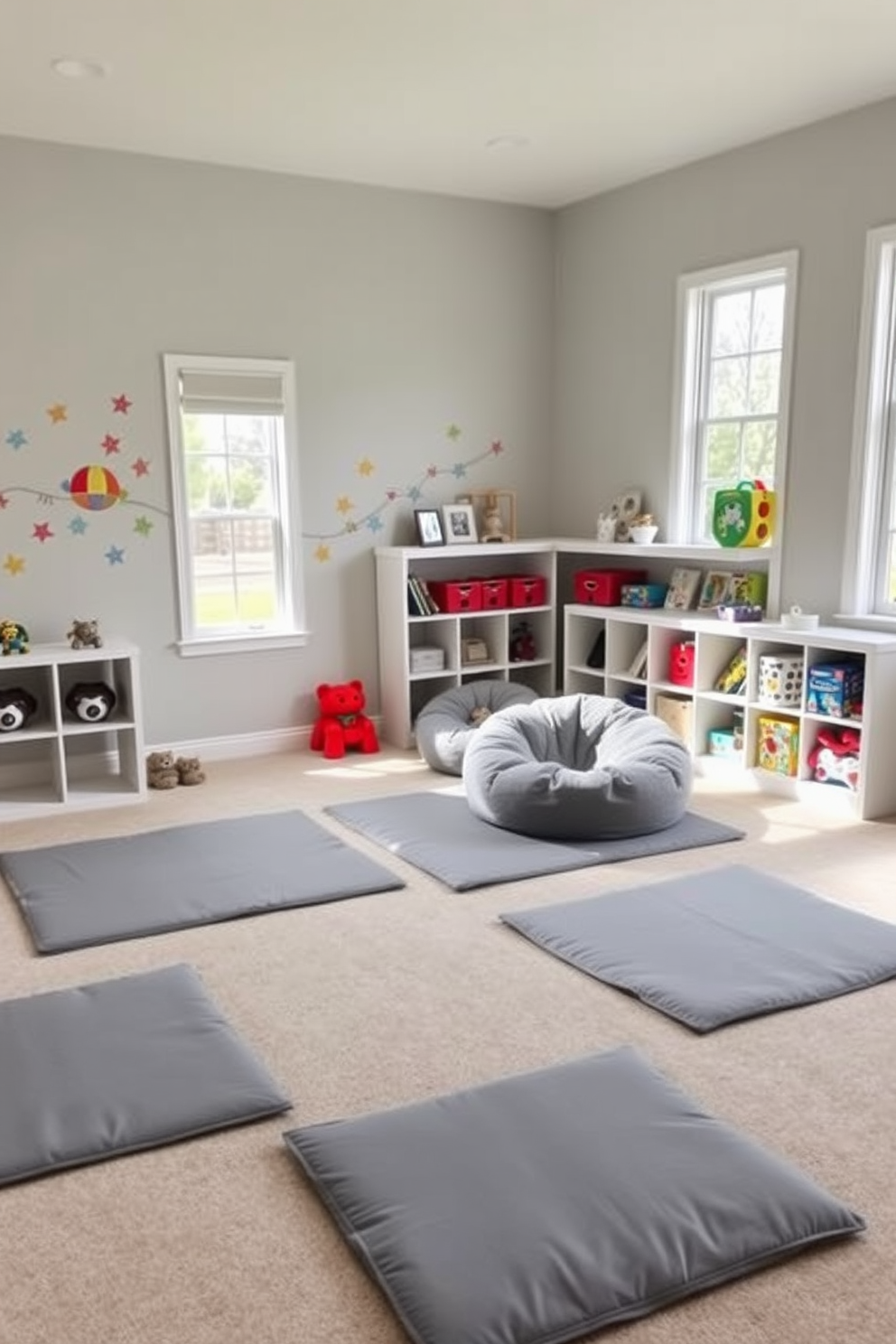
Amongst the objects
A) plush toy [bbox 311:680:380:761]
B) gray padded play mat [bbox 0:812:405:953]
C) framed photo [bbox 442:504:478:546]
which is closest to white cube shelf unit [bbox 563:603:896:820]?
framed photo [bbox 442:504:478:546]

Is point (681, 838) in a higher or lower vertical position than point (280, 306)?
lower

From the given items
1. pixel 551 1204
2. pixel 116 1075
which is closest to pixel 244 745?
pixel 116 1075

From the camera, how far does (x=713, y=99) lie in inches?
→ 170

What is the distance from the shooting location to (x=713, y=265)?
16.8 feet

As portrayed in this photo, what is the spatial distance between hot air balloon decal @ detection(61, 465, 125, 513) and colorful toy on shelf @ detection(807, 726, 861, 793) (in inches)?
128

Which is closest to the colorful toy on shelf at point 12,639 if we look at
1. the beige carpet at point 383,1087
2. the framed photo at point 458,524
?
the beige carpet at point 383,1087

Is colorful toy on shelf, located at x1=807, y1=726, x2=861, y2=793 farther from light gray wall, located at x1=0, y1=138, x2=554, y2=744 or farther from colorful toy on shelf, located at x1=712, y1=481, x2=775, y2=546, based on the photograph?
light gray wall, located at x1=0, y1=138, x2=554, y2=744

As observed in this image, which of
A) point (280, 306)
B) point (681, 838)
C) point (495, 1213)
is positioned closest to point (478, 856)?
point (681, 838)

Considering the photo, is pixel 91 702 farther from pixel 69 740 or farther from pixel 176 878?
pixel 176 878

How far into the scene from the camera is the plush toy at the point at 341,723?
17.9ft

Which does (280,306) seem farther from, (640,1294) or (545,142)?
(640,1294)

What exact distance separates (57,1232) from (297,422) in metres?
4.11

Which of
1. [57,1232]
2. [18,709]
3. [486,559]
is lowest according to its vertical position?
[57,1232]

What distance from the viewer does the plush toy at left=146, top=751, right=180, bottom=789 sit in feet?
16.2
